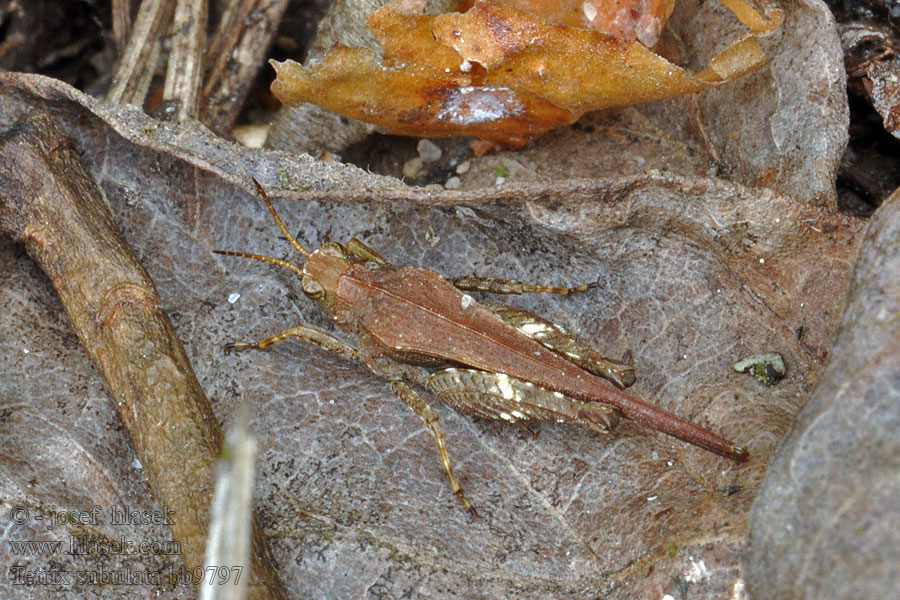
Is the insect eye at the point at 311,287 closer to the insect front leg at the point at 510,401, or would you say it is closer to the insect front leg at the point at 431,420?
the insect front leg at the point at 431,420

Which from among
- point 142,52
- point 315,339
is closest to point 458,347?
point 315,339

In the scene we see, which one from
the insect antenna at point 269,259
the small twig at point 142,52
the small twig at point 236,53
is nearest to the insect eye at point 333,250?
the insect antenna at point 269,259

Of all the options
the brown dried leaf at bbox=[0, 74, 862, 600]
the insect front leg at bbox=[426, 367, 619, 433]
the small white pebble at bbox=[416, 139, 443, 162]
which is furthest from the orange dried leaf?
the insect front leg at bbox=[426, 367, 619, 433]

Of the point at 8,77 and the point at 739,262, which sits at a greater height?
the point at 8,77

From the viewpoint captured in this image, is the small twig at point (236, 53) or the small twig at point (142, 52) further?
the small twig at point (236, 53)

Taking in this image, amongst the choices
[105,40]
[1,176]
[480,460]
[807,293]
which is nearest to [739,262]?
[807,293]

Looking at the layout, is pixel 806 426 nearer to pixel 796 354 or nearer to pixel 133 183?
pixel 796 354

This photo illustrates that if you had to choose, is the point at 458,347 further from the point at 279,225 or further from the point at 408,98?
the point at 408,98
